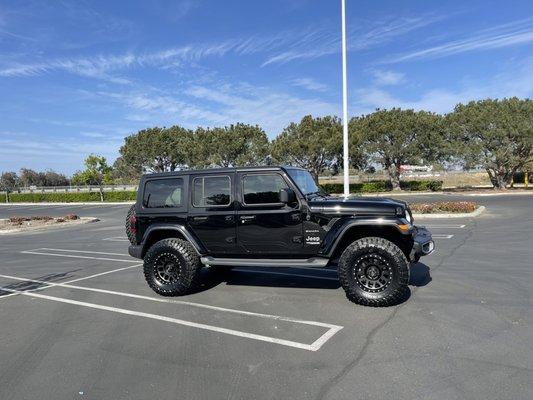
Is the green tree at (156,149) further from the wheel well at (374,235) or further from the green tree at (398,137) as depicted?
the wheel well at (374,235)

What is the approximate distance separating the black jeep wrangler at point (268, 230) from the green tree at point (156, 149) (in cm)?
4496

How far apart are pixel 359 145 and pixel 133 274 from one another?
3679 centimetres

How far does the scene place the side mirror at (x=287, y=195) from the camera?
6.18 meters

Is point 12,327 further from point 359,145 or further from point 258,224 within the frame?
point 359,145

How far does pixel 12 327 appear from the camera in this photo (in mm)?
5734

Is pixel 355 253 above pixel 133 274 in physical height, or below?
above

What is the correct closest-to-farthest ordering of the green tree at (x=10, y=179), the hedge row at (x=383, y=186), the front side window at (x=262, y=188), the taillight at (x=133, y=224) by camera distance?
1. the front side window at (x=262, y=188)
2. the taillight at (x=133, y=224)
3. the hedge row at (x=383, y=186)
4. the green tree at (x=10, y=179)

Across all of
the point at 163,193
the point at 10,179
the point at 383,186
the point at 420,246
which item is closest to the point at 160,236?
the point at 163,193

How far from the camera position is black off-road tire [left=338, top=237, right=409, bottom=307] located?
5879mm

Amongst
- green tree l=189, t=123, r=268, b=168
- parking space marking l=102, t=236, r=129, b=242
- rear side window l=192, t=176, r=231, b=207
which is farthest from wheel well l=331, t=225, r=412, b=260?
green tree l=189, t=123, r=268, b=168

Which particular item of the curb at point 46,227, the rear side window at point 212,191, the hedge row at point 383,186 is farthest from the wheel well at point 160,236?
the hedge row at point 383,186

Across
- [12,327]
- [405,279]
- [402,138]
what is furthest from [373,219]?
[402,138]

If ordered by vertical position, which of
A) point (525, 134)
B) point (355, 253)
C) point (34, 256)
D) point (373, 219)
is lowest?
point (34, 256)

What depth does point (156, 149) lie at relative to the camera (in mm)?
52344
